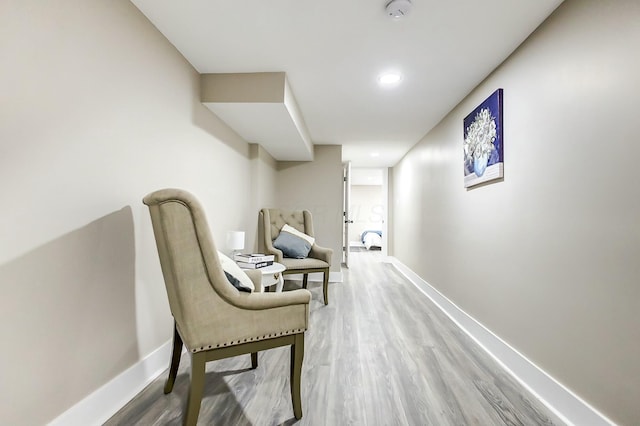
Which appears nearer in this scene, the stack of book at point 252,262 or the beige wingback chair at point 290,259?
the stack of book at point 252,262

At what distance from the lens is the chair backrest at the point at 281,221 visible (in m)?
3.74

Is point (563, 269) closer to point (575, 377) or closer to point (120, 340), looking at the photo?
point (575, 377)

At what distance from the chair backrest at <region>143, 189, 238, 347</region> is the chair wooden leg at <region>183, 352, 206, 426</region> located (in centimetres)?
10

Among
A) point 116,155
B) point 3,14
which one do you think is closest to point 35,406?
point 116,155

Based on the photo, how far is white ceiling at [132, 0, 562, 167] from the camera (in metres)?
1.58

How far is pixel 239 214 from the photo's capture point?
327cm

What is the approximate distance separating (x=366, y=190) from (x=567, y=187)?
343 inches

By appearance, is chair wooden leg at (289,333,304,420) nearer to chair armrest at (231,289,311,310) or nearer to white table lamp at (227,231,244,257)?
chair armrest at (231,289,311,310)

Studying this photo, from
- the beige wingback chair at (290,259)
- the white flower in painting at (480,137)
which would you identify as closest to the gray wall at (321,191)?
the beige wingback chair at (290,259)

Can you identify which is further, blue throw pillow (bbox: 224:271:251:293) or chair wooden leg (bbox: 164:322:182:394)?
chair wooden leg (bbox: 164:322:182:394)

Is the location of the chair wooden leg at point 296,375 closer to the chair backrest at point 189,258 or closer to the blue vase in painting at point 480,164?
A: the chair backrest at point 189,258

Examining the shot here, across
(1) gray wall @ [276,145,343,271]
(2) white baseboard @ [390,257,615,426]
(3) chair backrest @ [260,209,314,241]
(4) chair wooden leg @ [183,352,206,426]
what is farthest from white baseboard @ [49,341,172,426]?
(1) gray wall @ [276,145,343,271]

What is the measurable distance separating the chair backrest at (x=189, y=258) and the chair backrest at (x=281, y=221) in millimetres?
2391

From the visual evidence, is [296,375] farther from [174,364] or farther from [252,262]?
[252,262]
